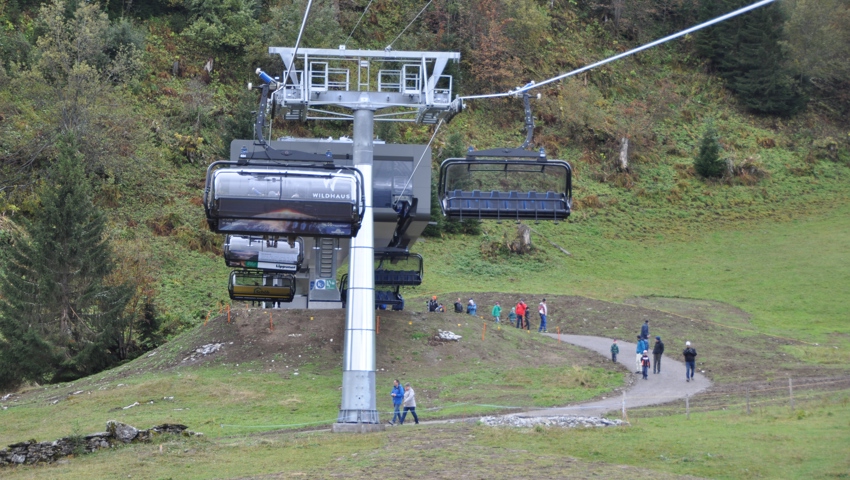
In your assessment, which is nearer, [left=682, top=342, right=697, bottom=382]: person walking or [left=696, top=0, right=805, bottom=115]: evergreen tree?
[left=682, top=342, right=697, bottom=382]: person walking

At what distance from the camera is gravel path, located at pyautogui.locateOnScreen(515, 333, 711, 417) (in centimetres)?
2923

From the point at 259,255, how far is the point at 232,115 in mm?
38763

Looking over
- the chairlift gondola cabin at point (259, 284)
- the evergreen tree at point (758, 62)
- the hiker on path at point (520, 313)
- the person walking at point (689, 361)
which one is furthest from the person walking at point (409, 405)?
the evergreen tree at point (758, 62)

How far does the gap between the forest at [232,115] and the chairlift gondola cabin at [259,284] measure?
9.55m

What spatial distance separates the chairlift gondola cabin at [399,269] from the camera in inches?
1708

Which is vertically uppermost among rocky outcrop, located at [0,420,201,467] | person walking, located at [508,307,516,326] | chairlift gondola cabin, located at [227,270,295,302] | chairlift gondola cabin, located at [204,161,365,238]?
chairlift gondola cabin, located at [204,161,365,238]

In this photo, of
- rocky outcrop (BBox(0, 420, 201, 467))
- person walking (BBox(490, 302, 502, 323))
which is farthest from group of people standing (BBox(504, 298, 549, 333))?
rocky outcrop (BBox(0, 420, 201, 467))

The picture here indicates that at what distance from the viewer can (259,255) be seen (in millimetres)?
33688

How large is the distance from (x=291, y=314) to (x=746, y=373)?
16924 millimetres

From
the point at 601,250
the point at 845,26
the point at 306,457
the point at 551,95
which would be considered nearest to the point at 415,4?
the point at 551,95

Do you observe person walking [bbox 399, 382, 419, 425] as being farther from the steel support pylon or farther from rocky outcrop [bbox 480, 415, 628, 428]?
rocky outcrop [bbox 480, 415, 628, 428]

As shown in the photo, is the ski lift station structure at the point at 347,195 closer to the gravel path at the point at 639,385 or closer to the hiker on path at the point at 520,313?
the gravel path at the point at 639,385

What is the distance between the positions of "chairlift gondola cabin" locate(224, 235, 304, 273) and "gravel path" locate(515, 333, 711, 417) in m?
9.70

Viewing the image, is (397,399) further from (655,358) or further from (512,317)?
(512,317)
